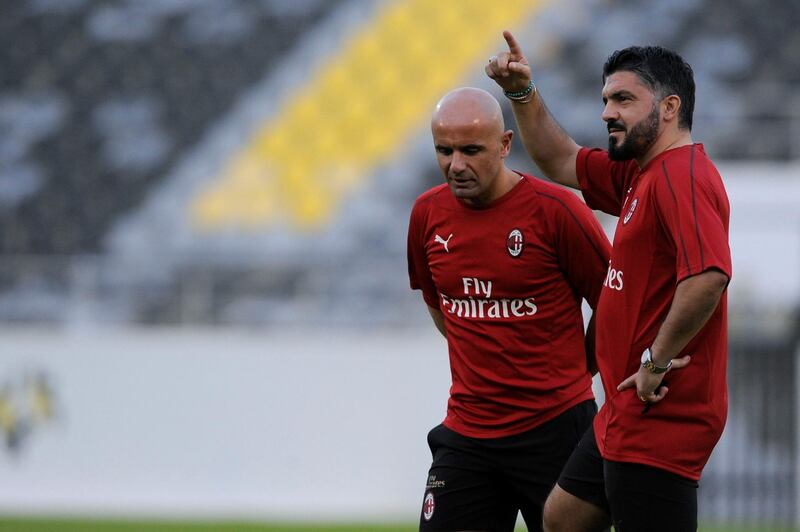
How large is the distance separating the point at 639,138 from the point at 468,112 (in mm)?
744

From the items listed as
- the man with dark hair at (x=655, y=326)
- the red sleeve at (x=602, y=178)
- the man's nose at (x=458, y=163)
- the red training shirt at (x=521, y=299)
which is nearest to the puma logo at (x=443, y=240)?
the red training shirt at (x=521, y=299)

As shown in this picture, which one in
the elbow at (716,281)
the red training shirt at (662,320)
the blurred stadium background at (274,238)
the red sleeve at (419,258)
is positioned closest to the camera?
the elbow at (716,281)

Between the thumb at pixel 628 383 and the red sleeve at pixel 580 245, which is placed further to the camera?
the red sleeve at pixel 580 245

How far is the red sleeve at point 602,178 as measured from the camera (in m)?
4.28

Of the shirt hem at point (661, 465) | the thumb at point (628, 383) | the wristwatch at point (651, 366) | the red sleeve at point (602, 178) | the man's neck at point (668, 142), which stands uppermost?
the man's neck at point (668, 142)

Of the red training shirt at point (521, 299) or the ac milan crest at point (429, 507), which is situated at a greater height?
the red training shirt at point (521, 299)

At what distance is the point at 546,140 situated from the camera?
454 cm

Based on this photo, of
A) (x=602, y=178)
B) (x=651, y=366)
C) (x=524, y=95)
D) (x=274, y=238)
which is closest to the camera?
(x=651, y=366)

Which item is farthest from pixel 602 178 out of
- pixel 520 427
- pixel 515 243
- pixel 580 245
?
pixel 520 427

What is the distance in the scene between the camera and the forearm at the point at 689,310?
3.61 meters

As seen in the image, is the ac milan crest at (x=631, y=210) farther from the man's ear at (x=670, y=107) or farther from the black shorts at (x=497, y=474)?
the black shorts at (x=497, y=474)

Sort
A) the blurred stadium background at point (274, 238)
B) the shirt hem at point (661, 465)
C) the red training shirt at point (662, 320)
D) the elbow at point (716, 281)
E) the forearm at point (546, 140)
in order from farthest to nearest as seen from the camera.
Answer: the blurred stadium background at point (274, 238)
the forearm at point (546, 140)
the shirt hem at point (661, 465)
the red training shirt at point (662, 320)
the elbow at point (716, 281)

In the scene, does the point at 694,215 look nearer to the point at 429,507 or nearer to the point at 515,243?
the point at 515,243

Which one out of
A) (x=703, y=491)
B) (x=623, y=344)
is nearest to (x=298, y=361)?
(x=703, y=491)
